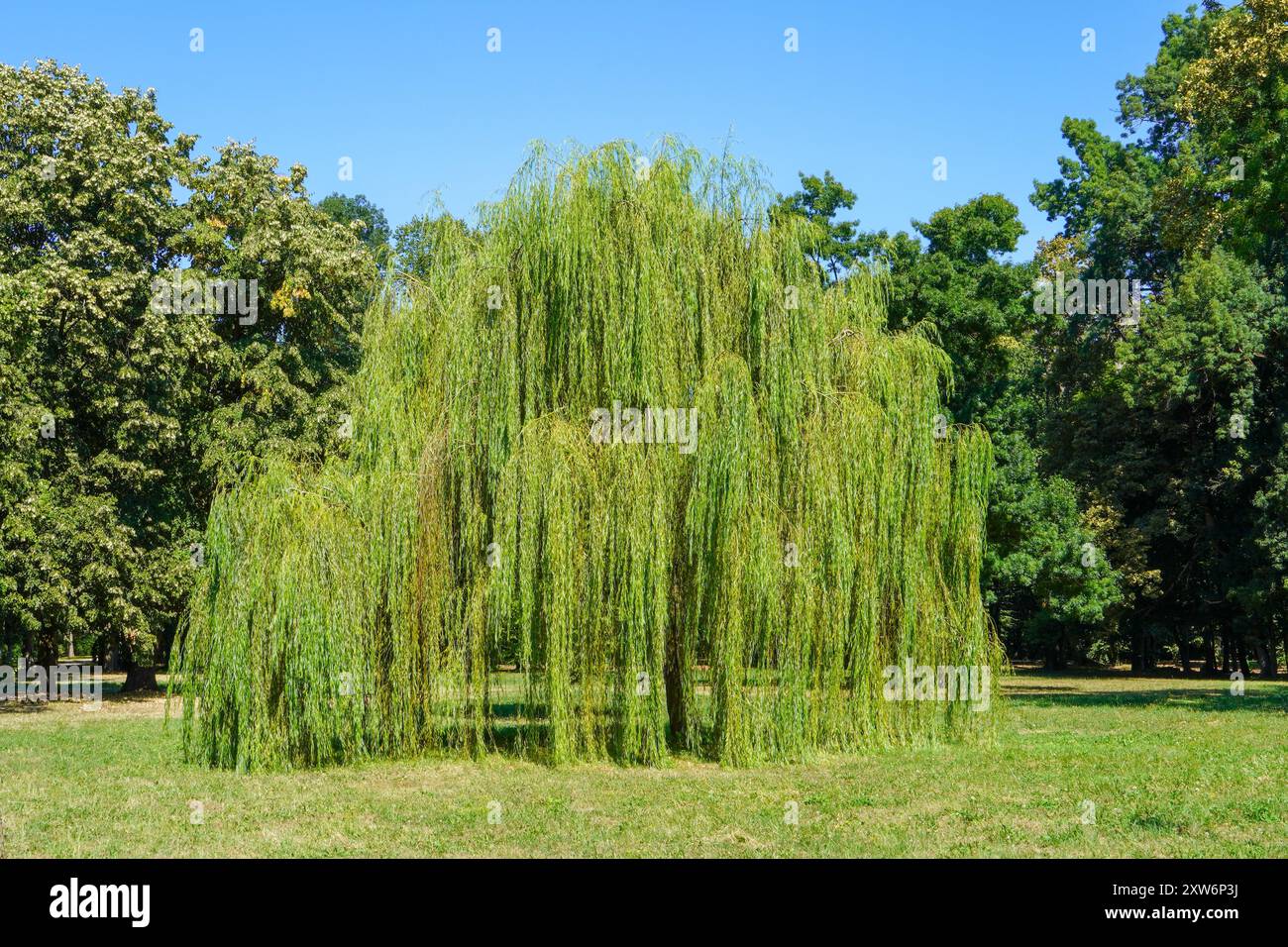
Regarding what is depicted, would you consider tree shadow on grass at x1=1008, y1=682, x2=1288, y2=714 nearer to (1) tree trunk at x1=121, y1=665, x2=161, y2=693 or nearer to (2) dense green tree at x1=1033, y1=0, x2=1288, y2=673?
(2) dense green tree at x1=1033, y1=0, x2=1288, y2=673

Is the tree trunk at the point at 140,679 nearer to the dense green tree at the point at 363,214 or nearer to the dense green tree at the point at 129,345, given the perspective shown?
the dense green tree at the point at 129,345

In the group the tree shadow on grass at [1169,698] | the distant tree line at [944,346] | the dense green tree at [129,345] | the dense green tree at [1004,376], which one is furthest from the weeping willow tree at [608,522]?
the dense green tree at [1004,376]

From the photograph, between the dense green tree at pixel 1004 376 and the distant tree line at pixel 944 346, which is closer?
the distant tree line at pixel 944 346

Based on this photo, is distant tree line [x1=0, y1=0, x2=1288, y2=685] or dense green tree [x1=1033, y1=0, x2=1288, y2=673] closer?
distant tree line [x1=0, y1=0, x2=1288, y2=685]

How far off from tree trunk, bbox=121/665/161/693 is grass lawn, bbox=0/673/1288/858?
17.0 m

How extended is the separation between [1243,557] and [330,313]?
26.2 meters

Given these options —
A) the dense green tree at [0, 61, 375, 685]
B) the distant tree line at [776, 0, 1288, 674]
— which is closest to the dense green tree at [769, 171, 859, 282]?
the distant tree line at [776, 0, 1288, 674]

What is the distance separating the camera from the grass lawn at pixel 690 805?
9852 mm

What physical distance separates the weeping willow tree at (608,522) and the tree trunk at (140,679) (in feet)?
69.0

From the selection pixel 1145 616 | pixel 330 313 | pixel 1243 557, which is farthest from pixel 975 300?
pixel 330 313

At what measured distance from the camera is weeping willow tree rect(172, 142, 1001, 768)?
1402cm

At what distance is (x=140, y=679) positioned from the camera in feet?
113

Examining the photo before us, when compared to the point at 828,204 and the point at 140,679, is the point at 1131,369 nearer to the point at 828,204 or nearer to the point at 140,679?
the point at 828,204
